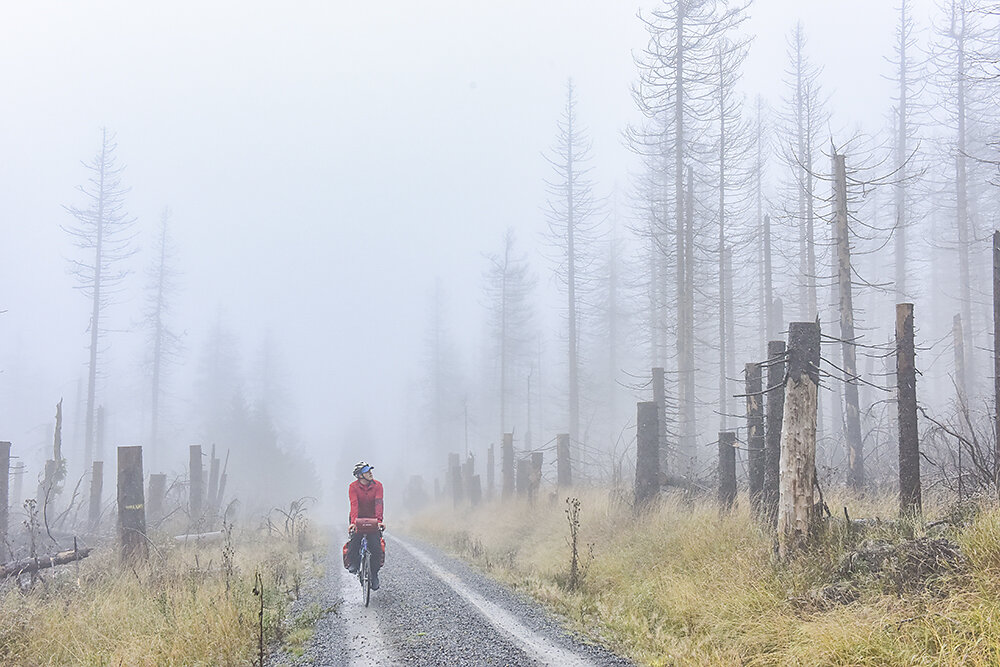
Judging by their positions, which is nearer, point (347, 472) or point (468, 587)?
point (468, 587)

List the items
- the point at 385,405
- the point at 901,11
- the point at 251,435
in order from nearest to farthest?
the point at 901,11
the point at 251,435
the point at 385,405

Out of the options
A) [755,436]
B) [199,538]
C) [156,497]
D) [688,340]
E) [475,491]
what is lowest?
[475,491]

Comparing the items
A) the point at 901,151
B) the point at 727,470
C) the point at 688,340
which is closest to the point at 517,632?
the point at 727,470

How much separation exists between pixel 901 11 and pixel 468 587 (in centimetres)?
3236

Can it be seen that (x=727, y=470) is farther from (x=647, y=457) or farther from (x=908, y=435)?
(x=908, y=435)

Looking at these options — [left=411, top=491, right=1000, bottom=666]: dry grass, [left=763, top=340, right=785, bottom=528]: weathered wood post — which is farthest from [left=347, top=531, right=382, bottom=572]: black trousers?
[left=763, top=340, right=785, bottom=528]: weathered wood post

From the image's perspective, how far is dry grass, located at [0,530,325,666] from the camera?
6496mm

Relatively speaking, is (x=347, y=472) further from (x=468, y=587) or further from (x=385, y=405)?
(x=385, y=405)

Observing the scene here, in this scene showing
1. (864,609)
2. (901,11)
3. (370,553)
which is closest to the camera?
(864,609)

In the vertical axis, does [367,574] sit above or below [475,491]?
above

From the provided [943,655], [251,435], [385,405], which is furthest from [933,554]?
[385,405]

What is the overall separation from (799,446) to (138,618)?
787cm

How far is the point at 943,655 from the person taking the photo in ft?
14.2

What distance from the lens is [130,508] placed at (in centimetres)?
1059
